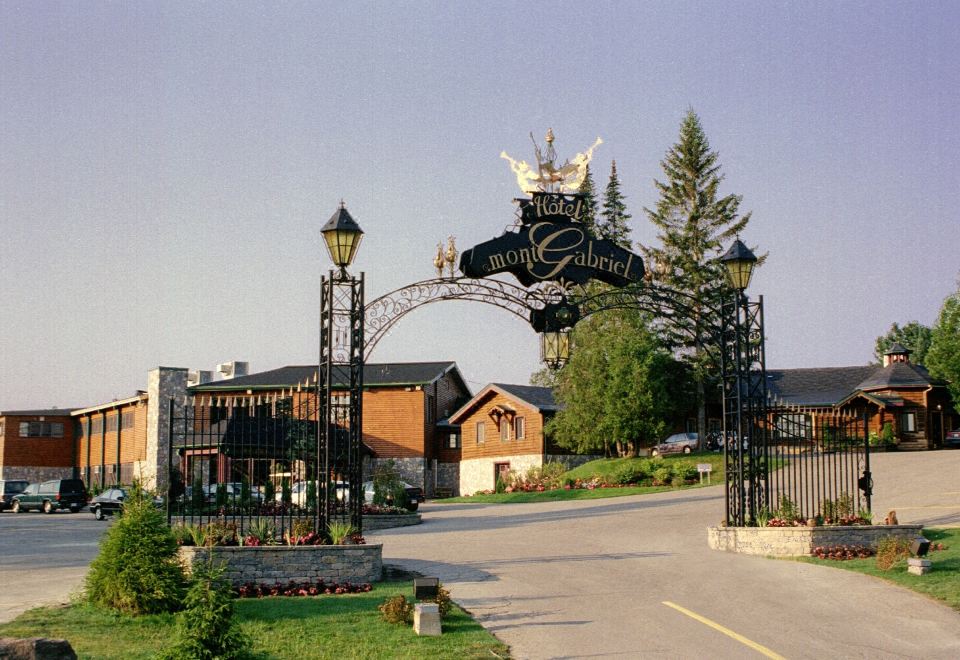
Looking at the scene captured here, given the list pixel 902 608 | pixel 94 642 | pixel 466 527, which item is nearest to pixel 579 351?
pixel 466 527

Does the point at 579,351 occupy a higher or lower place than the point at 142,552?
higher

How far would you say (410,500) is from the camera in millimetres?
35344

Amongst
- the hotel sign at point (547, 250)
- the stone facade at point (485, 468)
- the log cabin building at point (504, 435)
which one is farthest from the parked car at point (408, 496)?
the hotel sign at point (547, 250)

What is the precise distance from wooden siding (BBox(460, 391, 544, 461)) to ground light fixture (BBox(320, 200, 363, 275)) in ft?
112

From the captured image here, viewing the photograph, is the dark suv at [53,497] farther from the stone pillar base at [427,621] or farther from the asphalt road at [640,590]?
the stone pillar base at [427,621]

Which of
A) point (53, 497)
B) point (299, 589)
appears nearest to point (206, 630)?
point (299, 589)

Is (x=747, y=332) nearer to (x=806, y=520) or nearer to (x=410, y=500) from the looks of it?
(x=806, y=520)

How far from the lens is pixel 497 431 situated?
5338 cm

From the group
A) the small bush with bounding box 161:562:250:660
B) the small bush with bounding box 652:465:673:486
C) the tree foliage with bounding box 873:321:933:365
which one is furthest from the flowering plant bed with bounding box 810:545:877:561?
the tree foliage with bounding box 873:321:933:365

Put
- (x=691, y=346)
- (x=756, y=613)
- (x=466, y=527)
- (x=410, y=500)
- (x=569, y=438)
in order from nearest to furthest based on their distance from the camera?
(x=756, y=613), (x=466, y=527), (x=410, y=500), (x=569, y=438), (x=691, y=346)

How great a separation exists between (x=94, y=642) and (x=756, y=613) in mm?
8691

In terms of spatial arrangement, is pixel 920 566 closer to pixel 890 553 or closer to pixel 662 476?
pixel 890 553

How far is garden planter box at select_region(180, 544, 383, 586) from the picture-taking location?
15570 mm

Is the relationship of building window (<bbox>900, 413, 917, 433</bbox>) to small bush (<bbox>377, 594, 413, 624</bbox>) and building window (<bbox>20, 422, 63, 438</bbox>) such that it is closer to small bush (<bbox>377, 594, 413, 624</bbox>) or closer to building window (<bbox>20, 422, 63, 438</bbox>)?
small bush (<bbox>377, 594, 413, 624</bbox>)
